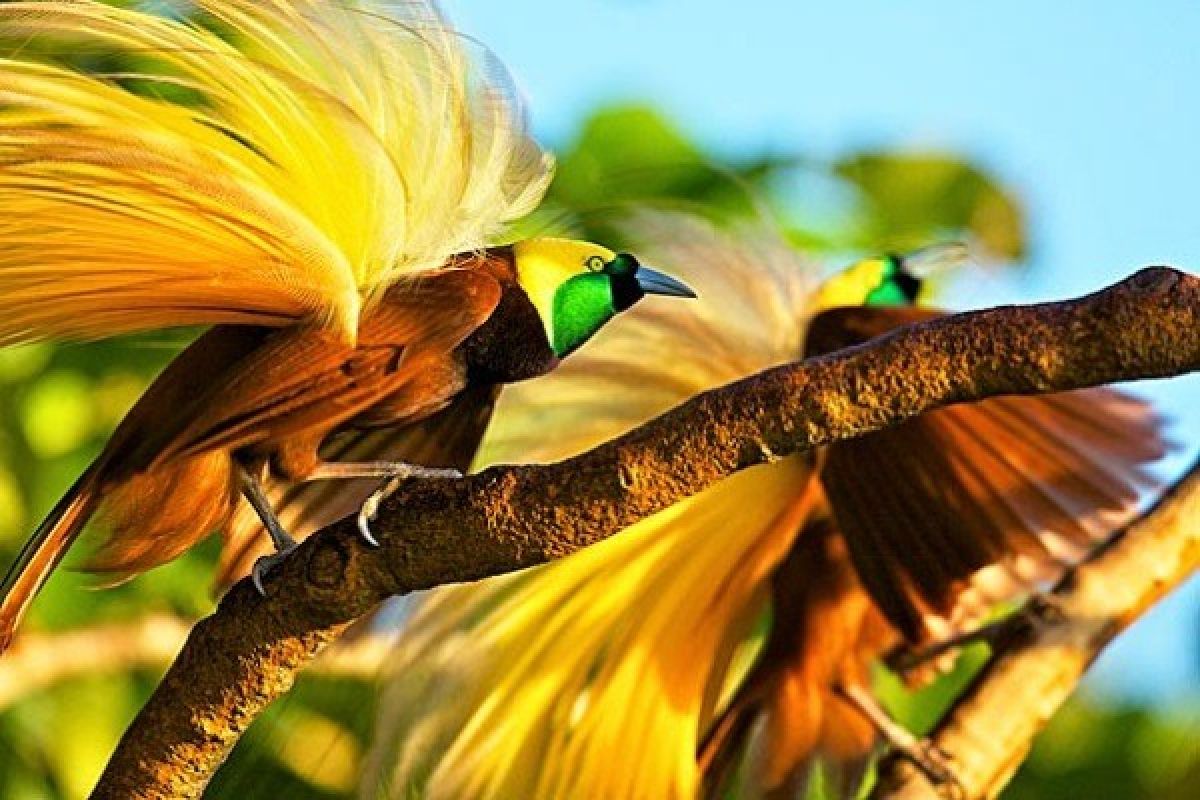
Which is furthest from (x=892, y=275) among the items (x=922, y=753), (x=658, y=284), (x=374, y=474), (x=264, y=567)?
(x=264, y=567)

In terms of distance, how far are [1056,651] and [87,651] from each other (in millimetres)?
1578

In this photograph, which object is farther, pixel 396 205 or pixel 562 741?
pixel 562 741

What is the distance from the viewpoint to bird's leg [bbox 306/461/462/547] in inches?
54.7

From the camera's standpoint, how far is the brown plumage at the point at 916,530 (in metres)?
2.07

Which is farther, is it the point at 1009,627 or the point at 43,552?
the point at 1009,627

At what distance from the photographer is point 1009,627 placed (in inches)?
86.0

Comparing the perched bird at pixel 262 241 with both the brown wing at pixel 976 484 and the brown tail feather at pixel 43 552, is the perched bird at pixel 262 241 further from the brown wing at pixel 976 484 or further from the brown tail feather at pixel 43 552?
the brown wing at pixel 976 484

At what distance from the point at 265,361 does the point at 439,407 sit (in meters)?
0.18

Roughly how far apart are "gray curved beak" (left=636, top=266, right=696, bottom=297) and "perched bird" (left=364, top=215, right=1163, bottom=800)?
0.45 meters

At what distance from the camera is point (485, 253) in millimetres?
1565

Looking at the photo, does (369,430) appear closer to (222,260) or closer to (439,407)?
(439,407)

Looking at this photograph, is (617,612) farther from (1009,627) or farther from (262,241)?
(262,241)

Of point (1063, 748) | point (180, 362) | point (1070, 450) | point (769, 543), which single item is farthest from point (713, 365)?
point (1063, 748)

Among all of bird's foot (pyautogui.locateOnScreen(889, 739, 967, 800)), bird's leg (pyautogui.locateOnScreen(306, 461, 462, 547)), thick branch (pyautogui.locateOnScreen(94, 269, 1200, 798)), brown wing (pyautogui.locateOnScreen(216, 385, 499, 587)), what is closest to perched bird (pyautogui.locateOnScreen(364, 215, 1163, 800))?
bird's foot (pyautogui.locateOnScreen(889, 739, 967, 800))
